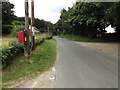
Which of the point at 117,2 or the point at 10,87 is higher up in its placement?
the point at 117,2

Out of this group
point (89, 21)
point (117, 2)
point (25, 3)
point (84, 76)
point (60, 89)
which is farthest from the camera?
point (89, 21)

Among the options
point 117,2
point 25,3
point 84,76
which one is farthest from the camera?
point 117,2

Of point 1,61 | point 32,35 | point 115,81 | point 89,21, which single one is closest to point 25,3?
point 32,35

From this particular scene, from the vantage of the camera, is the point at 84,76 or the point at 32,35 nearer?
the point at 84,76

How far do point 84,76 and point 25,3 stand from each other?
495 centimetres

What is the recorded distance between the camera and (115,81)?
3852mm

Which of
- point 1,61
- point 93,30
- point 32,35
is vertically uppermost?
point 93,30

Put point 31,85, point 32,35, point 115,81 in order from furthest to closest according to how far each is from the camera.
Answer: point 32,35
point 115,81
point 31,85

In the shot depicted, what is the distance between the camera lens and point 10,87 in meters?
3.39

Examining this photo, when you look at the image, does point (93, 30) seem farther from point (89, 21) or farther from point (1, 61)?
point (1, 61)

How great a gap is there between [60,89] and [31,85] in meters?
0.89

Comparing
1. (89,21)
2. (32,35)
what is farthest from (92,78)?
(89,21)

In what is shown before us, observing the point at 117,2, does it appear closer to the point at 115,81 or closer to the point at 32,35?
the point at 115,81

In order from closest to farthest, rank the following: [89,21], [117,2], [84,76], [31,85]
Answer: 1. [31,85]
2. [84,76]
3. [117,2]
4. [89,21]
